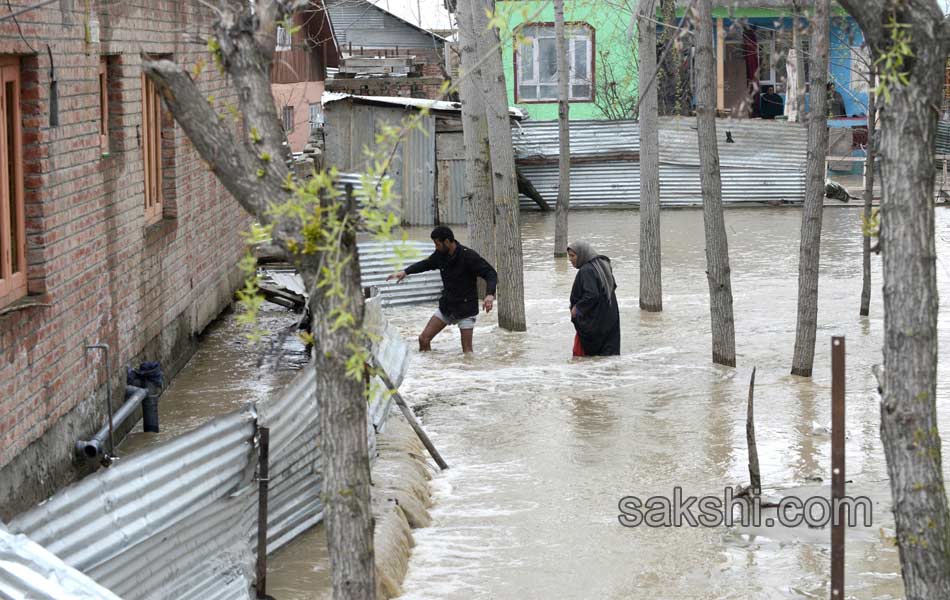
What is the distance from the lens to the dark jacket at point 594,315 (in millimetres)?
12578

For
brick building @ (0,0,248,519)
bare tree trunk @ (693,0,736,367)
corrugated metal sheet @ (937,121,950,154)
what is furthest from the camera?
corrugated metal sheet @ (937,121,950,154)

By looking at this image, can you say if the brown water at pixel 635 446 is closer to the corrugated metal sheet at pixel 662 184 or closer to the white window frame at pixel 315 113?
the corrugated metal sheet at pixel 662 184

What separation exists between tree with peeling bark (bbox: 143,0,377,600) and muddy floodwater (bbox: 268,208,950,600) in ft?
7.40

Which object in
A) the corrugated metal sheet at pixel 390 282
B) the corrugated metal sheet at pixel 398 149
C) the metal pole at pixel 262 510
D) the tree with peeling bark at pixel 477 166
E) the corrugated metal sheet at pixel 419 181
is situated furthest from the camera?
the corrugated metal sheet at pixel 419 181

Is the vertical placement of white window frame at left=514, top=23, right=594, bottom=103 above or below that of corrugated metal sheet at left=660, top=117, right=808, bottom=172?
above

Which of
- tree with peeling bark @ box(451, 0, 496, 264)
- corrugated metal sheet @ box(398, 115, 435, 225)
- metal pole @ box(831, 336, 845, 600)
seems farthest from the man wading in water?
corrugated metal sheet @ box(398, 115, 435, 225)

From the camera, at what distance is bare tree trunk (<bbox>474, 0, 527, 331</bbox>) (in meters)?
14.3

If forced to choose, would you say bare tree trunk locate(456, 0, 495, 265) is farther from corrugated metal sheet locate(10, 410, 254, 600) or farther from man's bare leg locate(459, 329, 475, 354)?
corrugated metal sheet locate(10, 410, 254, 600)

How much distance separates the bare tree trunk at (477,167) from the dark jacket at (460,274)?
183 centimetres

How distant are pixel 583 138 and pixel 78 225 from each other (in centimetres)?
1927

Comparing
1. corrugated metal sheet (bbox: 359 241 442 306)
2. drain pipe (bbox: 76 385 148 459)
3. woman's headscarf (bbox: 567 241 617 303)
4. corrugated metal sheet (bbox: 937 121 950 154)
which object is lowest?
drain pipe (bbox: 76 385 148 459)

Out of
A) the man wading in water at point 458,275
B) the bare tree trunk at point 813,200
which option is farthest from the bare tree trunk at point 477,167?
the bare tree trunk at point 813,200

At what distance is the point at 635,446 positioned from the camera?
9.82m

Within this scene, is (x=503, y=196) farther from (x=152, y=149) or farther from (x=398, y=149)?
(x=398, y=149)
